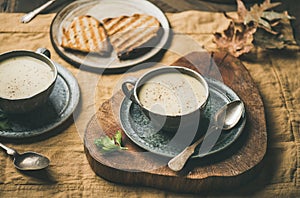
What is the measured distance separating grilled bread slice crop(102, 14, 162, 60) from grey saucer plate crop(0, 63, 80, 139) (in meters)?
0.21

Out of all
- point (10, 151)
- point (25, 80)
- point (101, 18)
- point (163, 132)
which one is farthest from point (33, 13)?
point (163, 132)

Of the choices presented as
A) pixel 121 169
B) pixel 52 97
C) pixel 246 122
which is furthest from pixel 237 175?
pixel 52 97

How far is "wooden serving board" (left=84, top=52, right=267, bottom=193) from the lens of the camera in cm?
123

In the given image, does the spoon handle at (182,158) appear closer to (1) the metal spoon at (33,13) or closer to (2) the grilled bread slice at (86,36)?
(2) the grilled bread slice at (86,36)

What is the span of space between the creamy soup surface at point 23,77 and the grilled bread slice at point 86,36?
23cm

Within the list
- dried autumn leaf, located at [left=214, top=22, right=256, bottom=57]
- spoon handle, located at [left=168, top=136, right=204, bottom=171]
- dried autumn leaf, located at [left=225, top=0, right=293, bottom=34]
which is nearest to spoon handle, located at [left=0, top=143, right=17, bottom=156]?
spoon handle, located at [left=168, top=136, right=204, bottom=171]

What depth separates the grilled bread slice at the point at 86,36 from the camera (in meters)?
1.60

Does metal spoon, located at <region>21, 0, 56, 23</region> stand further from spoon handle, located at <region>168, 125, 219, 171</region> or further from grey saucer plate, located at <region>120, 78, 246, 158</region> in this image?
spoon handle, located at <region>168, 125, 219, 171</region>

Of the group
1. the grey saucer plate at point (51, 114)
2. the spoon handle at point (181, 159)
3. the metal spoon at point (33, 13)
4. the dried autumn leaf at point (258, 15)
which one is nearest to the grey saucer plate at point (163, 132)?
the spoon handle at point (181, 159)

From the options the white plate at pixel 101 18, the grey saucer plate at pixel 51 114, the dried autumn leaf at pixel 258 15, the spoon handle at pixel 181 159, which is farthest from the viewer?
the dried autumn leaf at pixel 258 15

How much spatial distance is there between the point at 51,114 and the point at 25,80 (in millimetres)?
120

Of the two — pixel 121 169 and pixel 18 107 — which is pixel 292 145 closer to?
pixel 121 169

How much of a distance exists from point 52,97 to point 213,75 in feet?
1.54

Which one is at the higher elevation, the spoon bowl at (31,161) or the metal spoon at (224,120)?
the metal spoon at (224,120)
